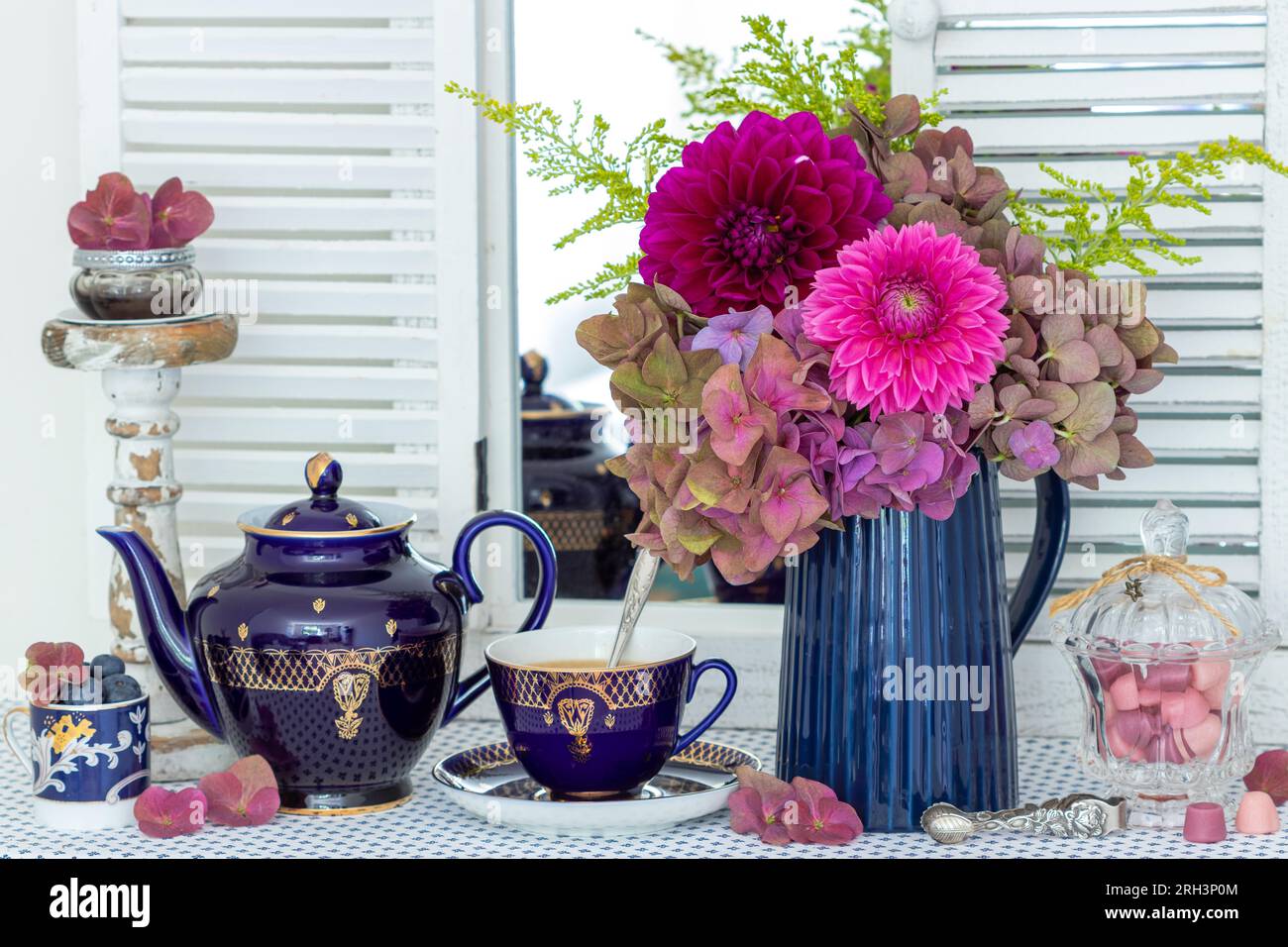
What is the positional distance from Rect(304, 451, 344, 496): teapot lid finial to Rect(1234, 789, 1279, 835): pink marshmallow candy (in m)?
0.64

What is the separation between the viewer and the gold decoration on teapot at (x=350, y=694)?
1101mm

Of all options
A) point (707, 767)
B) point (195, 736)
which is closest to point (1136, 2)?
point (707, 767)

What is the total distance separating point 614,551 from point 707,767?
530mm

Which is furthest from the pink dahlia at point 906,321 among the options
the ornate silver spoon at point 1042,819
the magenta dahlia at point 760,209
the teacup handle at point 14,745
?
the teacup handle at point 14,745

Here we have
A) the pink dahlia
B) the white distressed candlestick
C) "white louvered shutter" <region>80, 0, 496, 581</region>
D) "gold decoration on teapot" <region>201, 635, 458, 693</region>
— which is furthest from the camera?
"white louvered shutter" <region>80, 0, 496, 581</region>

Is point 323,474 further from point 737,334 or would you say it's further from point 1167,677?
point 1167,677

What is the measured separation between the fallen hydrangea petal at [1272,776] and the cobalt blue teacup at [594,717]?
404 millimetres

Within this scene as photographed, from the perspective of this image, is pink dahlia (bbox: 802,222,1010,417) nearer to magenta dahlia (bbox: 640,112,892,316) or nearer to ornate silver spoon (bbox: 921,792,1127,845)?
magenta dahlia (bbox: 640,112,892,316)

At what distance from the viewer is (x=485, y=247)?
1.43 m

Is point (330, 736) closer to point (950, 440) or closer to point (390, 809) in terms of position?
point (390, 809)

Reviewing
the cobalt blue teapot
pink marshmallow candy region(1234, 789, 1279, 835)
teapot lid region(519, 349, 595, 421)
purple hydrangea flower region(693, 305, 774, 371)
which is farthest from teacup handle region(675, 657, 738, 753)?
teapot lid region(519, 349, 595, 421)

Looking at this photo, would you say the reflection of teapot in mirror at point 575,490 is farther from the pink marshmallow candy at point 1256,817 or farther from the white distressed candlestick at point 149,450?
the pink marshmallow candy at point 1256,817

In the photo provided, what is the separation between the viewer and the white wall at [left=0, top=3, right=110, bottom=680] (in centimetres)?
147

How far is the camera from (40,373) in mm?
1500
